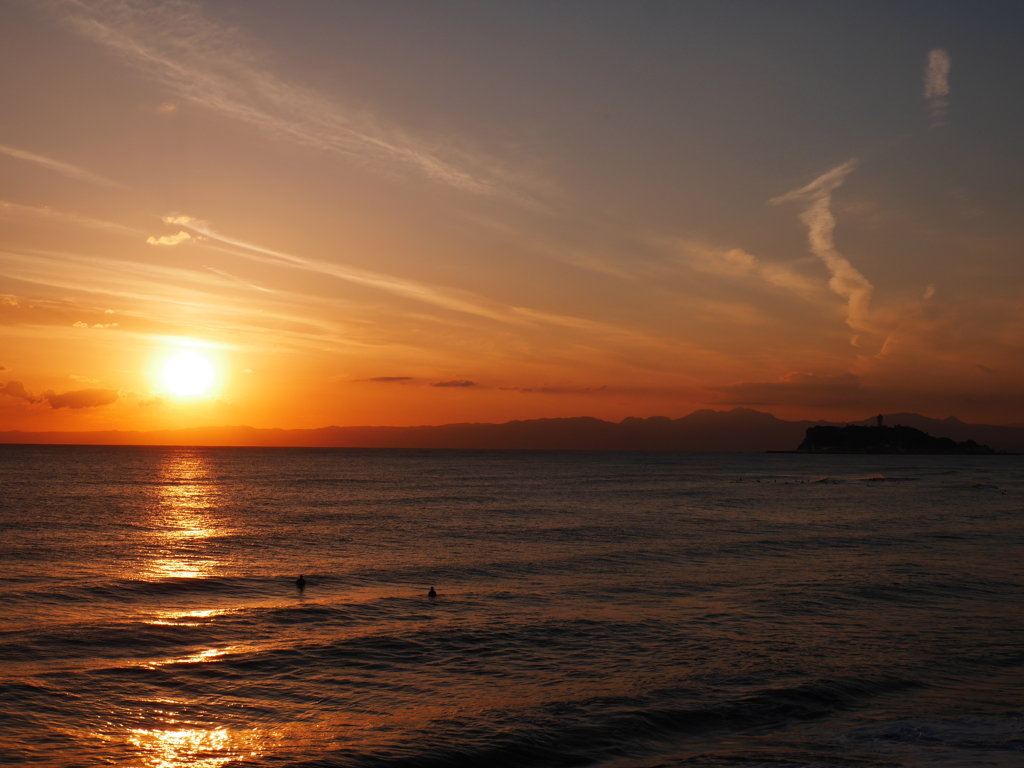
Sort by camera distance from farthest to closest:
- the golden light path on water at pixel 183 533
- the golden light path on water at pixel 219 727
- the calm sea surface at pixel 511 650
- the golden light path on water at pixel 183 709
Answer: the golden light path on water at pixel 183 533 → the calm sea surface at pixel 511 650 → the golden light path on water at pixel 219 727 → the golden light path on water at pixel 183 709

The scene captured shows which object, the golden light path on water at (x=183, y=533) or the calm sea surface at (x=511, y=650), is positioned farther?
the golden light path on water at (x=183, y=533)

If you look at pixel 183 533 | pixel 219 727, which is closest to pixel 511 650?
pixel 219 727

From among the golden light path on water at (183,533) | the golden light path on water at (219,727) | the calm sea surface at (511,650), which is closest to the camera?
the golden light path on water at (219,727)

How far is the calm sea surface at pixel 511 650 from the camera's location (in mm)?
15000

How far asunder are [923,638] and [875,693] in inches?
251

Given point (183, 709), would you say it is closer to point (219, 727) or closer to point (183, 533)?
point (219, 727)

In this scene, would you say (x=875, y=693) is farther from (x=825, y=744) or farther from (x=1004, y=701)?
(x=825, y=744)

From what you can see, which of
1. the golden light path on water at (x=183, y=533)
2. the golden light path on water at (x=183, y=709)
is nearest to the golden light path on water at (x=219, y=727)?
the golden light path on water at (x=183, y=709)

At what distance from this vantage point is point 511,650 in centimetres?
2141

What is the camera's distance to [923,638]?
23.0 meters

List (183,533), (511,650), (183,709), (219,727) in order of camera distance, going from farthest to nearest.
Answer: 1. (183,533)
2. (511,650)
3. (183,709)
4. (219,727)

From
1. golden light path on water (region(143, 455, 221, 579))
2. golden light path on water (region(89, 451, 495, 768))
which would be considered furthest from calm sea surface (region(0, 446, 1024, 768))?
golden light path on water (region(143, 455, 221, 579))

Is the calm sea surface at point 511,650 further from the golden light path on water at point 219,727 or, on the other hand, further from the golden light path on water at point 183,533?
the golden light path on water at point 183,533

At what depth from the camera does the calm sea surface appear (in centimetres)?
1500
